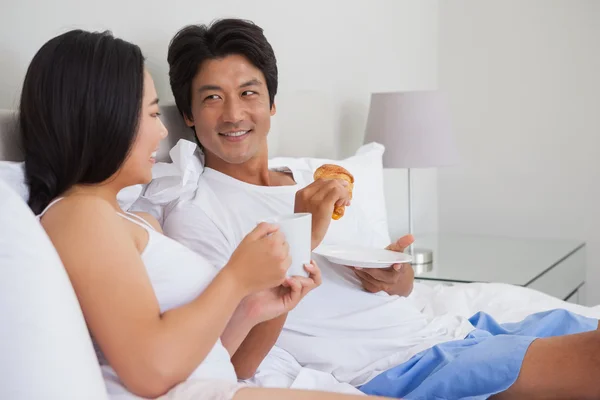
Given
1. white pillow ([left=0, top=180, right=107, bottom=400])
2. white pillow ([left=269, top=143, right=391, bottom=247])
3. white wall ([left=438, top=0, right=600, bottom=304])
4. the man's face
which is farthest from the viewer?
white wall ([left=438, top=0, right=600, bottom=304])

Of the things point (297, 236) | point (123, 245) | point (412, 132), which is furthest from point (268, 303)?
point (412, 132)

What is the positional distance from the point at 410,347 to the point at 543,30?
249 cm

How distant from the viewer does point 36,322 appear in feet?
2.84

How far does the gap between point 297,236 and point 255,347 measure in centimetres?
36

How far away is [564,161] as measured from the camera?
361cm

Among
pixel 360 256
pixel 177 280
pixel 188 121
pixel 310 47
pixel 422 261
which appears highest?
pixel 310 47

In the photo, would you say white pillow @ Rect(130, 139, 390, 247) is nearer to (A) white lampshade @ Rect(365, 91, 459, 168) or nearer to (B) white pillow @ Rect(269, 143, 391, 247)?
(B) white pillow @ Rect(269, 143, 391, 247)

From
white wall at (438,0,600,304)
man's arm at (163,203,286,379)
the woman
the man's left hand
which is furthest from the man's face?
white wall at (438,0,600,304)

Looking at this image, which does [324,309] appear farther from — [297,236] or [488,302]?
[488,302]

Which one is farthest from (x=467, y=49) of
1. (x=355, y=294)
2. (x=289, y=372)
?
(x=289, y=372)

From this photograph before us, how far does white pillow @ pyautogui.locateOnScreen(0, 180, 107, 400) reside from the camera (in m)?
0.86

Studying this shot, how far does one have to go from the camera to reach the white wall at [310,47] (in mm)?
1541

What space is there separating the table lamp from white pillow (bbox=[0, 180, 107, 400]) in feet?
6.52

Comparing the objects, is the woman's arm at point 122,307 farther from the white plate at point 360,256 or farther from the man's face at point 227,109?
the man's face at point 227,109
